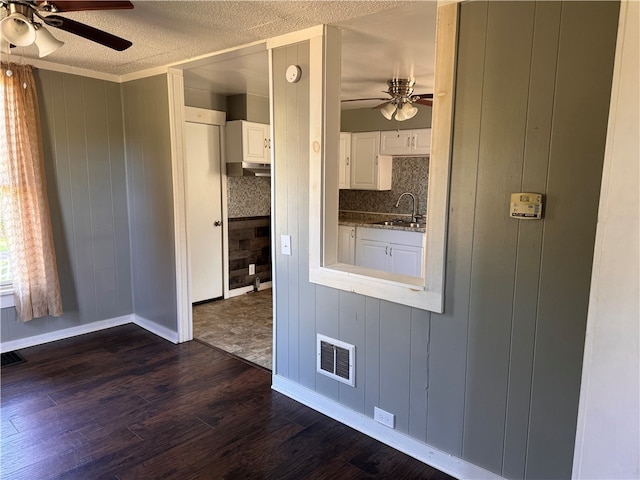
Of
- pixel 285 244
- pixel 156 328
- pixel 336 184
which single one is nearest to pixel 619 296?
pixel 336 184

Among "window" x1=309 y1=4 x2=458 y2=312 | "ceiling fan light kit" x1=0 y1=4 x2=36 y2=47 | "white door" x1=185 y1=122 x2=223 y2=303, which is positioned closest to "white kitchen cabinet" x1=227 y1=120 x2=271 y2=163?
"white door" x1=185 y1=122 x2=223 y2=303

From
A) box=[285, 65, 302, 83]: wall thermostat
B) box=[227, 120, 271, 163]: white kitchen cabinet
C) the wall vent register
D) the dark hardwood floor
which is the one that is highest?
box=[285, 65, 302, 83]: wall thermostat

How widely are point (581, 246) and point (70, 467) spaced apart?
261cm

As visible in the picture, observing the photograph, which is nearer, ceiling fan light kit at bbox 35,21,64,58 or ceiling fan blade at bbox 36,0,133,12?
ceiling fan blade at bbox 36,0,133,12

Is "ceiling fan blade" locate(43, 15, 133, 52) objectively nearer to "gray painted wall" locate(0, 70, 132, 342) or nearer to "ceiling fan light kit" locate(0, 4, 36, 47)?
"ceiling fan light kit" locate(0, 4, 36, 47)

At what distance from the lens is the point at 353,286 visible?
2451 millimetres

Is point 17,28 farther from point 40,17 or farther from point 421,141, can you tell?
point 421,141

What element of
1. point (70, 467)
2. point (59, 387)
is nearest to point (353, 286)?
point (70, 467)

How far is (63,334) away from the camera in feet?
12.6

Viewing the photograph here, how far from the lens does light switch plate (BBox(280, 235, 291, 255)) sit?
2777 millimetres

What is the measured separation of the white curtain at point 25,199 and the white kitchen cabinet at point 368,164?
3.42m

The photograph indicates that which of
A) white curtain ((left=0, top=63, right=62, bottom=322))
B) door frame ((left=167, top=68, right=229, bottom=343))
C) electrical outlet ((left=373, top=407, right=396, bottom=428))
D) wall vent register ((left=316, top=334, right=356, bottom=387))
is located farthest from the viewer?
door frame ((left=167, top=68, right=229, bottom=343))

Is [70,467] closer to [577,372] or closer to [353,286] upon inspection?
[353,286]

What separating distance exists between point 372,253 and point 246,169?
1757mm
